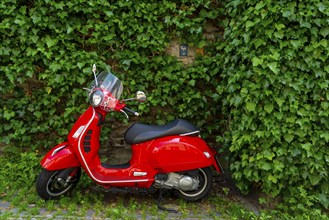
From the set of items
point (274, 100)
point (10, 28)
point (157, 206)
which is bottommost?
point (157, 206)

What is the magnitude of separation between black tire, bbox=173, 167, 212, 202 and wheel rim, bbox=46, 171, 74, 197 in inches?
51.3

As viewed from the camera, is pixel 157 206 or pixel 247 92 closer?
pixel 247 92

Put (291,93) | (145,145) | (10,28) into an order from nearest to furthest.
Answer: (291,93), (145,145), (10,28)

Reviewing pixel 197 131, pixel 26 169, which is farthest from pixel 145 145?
pixel 26 169

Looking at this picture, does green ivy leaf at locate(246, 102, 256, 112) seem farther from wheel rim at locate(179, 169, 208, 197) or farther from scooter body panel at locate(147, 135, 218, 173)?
wheel rim at locate(179, 169, 208, 197)

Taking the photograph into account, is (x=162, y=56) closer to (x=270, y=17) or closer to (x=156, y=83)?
(x=156, y=83)

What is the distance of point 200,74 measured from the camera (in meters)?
4.80

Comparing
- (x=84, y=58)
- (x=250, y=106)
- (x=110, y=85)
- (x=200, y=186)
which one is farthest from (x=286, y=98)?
(x=84, y=58)

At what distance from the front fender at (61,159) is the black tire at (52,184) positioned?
83mm

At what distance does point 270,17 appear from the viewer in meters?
3.62

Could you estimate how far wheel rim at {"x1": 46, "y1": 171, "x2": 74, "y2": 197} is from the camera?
395 centimetres

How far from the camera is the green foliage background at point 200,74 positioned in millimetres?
3594

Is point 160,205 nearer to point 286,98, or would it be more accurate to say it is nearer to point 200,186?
point 200,186

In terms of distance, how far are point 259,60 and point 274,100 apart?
0.44 m
